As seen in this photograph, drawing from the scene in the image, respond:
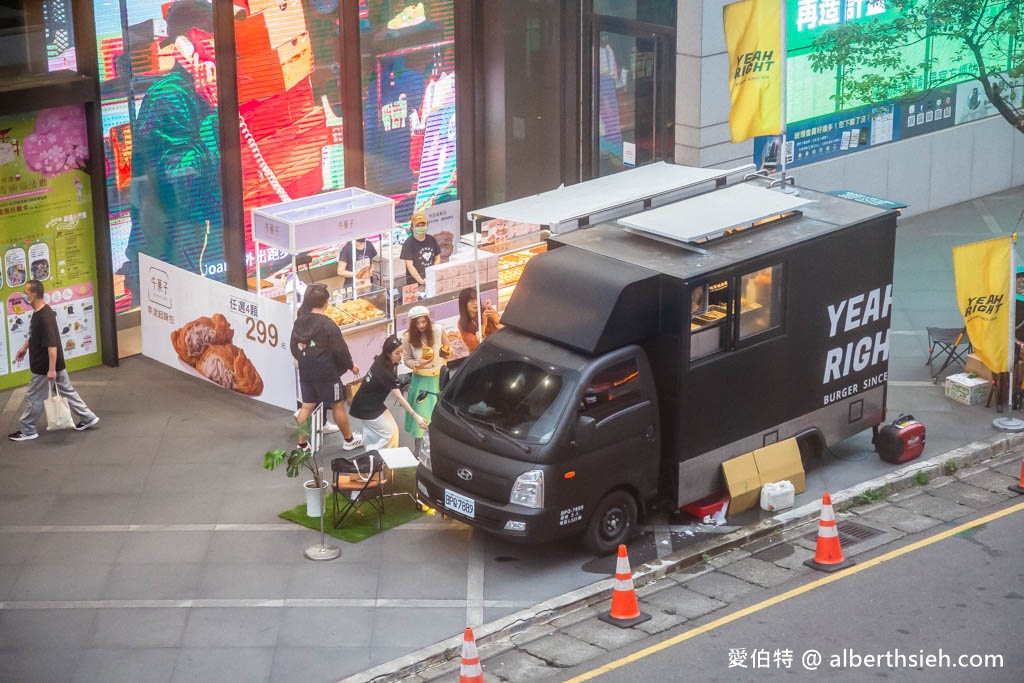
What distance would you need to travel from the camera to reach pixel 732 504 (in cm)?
1387

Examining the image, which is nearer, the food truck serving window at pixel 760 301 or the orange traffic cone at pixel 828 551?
the orange traffic cone at pixel 828 551

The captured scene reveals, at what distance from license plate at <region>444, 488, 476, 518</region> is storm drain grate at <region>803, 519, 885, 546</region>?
325 cm

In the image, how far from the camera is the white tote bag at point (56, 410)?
15891mm

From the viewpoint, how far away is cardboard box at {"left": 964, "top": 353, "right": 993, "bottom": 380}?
16.7 metres

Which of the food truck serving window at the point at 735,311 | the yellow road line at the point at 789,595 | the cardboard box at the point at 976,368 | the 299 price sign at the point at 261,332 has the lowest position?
the yellow road line at the point at 789,595

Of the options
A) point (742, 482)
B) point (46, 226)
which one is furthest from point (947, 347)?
point (46, 226)

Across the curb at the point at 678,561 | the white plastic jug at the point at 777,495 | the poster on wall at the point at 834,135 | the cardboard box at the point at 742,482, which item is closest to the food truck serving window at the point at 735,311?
the cardboard box at the point at 742,482

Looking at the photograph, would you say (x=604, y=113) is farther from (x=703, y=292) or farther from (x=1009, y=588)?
(x=1009, y=588)

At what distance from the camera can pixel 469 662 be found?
1040 centimetres

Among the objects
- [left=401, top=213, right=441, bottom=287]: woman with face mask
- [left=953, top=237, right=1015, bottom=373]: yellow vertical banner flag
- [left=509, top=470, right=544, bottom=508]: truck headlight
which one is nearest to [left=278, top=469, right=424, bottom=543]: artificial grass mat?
[left=509, top=470, right=544, bottom=508]: truck headlight

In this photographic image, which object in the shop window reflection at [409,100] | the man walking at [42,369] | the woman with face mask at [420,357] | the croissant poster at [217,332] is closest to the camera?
the woman with face mask at [420,357]

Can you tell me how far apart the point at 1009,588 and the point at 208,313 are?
31.3 feet

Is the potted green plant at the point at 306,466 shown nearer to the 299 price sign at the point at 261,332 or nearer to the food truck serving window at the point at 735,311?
the 299 price sign at the point at 261,332

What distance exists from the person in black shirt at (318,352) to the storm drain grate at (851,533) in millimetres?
5087
